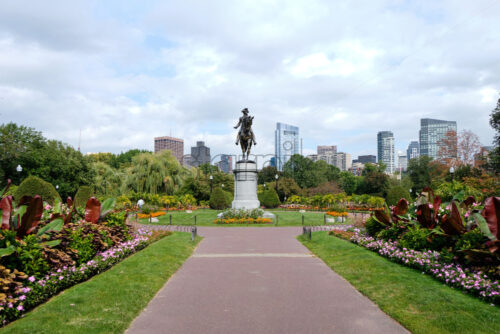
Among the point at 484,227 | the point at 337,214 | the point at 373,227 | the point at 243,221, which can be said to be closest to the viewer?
the point at 484,227

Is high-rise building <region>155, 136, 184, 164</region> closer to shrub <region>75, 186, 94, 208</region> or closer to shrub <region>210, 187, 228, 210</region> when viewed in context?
shrub <region>210, 187, 228, 210</region>

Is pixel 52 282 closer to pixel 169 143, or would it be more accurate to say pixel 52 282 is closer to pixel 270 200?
pixel 270 200

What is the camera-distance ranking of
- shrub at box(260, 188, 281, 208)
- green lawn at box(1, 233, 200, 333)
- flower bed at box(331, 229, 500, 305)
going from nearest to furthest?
green lawn at box(1, 233, 200, 333) → flower bed at box(331, 229, 500, 305) → shrub at box(260, 188, 281, 208)

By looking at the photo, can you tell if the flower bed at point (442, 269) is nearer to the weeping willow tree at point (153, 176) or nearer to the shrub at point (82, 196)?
the shrub at point (82, 196)

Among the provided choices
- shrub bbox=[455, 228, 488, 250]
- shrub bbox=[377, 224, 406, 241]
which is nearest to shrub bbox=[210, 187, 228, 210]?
shrub bbox=[377, 224, 406, 241]

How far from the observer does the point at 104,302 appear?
19.0 ft

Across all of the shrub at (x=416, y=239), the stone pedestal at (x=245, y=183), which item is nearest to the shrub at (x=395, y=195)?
the stone pedestal at (x=245, y=183)

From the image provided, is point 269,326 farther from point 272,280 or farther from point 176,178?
point 176,178

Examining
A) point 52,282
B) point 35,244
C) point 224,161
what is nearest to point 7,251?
point 35,244

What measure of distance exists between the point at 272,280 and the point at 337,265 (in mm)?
2302

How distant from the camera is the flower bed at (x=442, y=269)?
18.9ft

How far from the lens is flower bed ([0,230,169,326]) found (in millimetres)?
5043

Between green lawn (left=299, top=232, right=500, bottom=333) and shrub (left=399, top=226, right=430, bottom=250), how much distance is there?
2.33 ft

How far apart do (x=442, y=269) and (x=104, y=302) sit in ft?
21.1
